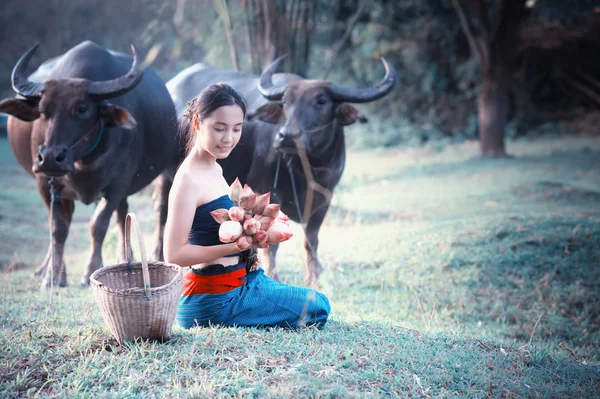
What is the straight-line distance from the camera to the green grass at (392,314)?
2.73m

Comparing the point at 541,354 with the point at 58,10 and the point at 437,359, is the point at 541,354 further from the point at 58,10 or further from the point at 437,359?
the point at 58,10

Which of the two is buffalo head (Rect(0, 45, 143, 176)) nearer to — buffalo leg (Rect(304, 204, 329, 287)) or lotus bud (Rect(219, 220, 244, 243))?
buffalo leg (Rect(304, 204, 329, 287))

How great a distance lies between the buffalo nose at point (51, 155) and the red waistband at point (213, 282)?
2.07 m

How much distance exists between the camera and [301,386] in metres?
2.64

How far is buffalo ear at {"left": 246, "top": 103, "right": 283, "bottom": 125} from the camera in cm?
532

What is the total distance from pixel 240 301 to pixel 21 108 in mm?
3148

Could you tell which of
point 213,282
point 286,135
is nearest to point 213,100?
point 213,282

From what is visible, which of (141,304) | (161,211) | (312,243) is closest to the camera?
(141,304)

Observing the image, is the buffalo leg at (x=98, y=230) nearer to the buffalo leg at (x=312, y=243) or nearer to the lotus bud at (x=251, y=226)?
the buffalo leg at (x=312, y=243)

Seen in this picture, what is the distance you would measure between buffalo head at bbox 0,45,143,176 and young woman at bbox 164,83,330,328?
6.23ft

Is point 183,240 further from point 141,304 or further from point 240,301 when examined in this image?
point 240,301

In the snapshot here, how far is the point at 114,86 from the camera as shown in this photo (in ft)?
16.6

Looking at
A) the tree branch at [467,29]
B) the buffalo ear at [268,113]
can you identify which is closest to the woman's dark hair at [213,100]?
the buffalo ear at [268,113]

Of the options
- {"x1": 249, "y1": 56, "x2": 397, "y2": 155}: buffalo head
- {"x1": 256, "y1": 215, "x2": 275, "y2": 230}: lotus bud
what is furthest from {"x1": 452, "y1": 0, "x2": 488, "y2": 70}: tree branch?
{"x1": 256, "y1": 215, "x2": 275, "y2": 230}: lotus bud
